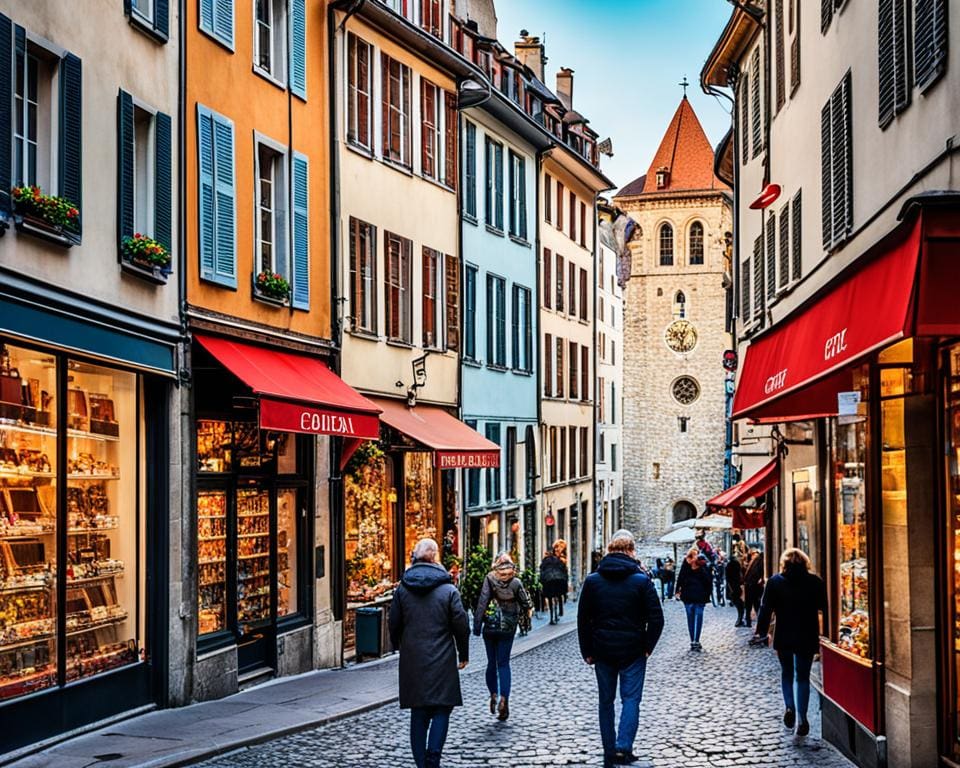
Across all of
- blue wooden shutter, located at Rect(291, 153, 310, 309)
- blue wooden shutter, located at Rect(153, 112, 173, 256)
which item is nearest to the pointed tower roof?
blue wooden shutter, located at Rect(291, 153, 310, 309)

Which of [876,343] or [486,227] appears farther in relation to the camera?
[486,227]

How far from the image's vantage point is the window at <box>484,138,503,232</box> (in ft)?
118

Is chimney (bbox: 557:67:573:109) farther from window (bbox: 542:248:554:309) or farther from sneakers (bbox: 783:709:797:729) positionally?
sneakers (bbox: 783:709:797:729)

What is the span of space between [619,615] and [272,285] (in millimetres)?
8993

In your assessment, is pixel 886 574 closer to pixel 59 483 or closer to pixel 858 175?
pixel 858 175

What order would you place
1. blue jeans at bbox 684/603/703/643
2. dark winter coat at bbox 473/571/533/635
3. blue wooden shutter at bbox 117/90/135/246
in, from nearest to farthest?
blue wooden shutter at bbox 117/90/135/246
dark winter coat at bbox 473/571/533/635
blue jeans at bbox 684/603/703/643

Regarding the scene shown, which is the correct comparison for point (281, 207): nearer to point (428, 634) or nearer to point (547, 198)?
point (428, 634)

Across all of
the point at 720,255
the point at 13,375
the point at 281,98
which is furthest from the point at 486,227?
the point at 720,255

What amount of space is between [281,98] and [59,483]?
28.3 ft

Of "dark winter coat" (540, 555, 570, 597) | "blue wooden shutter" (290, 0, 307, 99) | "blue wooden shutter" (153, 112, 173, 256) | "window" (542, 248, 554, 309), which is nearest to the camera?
"blue wooden shutter" (153, 112, 173, 256)

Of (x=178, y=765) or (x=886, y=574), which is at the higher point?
(x=886, y=574)

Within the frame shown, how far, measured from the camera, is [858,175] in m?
15.1

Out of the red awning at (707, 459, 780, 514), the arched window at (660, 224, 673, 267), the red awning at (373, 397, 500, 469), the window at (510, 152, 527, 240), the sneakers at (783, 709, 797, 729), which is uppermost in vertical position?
the arched window at (660, 224, 673, 267)

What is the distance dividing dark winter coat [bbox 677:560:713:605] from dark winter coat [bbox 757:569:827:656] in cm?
1038
